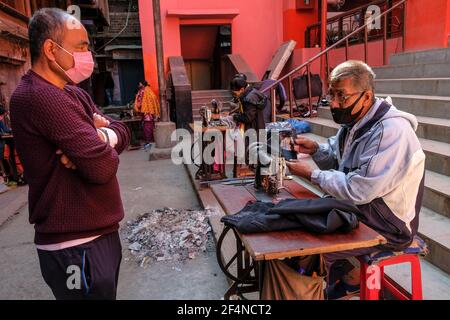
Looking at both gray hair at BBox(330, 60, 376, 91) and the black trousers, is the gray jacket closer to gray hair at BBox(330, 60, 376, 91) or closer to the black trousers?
gray hair at BBox(330, 60, 376, 91)

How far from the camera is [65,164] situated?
4.66 feet

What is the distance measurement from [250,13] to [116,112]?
635cm

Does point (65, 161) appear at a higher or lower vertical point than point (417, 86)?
lower

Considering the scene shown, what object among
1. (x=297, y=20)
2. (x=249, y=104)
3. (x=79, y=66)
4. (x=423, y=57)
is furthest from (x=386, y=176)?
(x=297, y=20)

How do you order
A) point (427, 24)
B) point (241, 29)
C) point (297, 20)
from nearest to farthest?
point (427, 24) → point (297, 20) → point (241, 29)

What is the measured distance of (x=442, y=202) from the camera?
3049 mm

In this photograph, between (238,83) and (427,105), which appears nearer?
(427,105)

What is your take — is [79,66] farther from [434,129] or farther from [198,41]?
[198,41]

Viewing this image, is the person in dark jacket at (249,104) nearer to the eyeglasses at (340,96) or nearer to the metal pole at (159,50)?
the eyeglasses at (340,96)

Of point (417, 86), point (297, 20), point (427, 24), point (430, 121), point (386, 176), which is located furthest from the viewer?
point (297, 20)

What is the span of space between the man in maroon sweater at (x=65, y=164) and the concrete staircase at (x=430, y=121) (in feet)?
7.95

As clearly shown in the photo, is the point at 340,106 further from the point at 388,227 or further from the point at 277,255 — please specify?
the point at 277,255

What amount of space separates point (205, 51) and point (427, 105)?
1135 cm

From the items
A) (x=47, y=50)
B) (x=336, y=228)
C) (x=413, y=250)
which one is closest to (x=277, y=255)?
(x=336, y=228)
